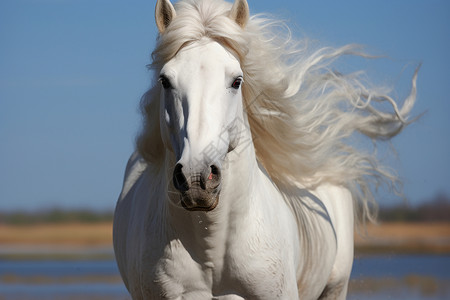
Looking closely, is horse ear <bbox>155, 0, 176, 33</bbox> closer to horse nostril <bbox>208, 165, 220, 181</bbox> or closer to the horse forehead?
the horse forehead

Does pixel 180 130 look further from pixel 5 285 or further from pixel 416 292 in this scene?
pixel 5 285

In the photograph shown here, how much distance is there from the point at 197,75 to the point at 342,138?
8.24ft

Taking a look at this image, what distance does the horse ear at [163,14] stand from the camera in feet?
11.0

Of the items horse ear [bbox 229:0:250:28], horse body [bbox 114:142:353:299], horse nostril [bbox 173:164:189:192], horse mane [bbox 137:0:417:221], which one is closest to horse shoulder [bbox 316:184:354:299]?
horse mane [bbox 137:0:417:221]

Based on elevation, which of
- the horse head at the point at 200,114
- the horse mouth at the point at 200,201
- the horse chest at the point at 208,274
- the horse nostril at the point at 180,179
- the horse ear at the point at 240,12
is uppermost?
the horse ear at the point at 240,12

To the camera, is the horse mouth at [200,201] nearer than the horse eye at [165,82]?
Yes

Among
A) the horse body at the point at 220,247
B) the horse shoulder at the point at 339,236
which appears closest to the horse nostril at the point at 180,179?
the horse body at the point at 220,247

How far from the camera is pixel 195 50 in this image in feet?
10.4

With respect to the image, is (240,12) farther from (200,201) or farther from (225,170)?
(200,201)

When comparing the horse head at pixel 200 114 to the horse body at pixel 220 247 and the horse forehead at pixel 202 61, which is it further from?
the horse body at pixel 220 247

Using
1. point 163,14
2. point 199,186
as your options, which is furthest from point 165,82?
point 199,186

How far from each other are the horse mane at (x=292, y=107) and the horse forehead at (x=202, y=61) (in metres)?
0.07

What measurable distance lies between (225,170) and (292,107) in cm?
101

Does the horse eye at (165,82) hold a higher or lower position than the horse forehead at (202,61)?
lower
